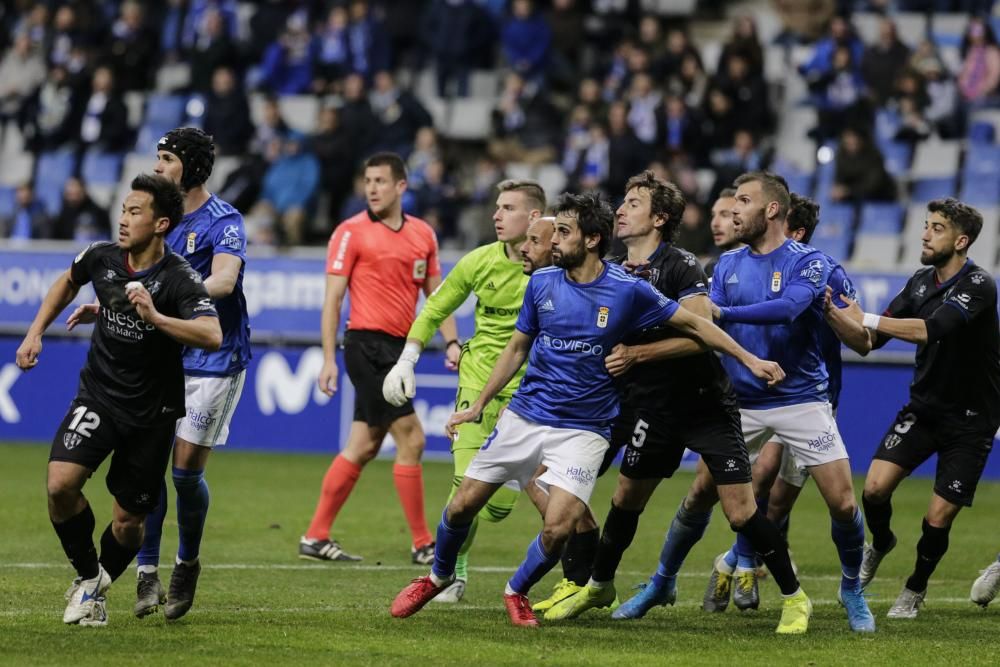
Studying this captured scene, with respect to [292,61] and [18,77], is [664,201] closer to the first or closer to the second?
[292,61]

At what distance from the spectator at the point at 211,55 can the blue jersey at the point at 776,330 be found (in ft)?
53.8

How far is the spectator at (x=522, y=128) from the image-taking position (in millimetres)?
22531

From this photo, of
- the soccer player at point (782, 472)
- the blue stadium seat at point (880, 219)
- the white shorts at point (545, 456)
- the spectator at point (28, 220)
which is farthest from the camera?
the spectator at point (28, 220)

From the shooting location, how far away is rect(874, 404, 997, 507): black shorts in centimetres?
964

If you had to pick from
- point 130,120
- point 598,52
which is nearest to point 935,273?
point 598,52

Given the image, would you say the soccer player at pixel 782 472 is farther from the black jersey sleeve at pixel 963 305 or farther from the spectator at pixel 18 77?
the spectator at pixel 18 77

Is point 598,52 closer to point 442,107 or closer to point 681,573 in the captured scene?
point 442,107

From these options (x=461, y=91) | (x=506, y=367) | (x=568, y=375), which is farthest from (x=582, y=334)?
(x=461, y=91)

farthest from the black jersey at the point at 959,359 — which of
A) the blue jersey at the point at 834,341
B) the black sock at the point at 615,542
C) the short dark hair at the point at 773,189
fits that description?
the black sock at the point at 615,542

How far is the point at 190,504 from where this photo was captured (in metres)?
8.81

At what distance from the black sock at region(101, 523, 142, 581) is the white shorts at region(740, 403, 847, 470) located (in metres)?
3.45

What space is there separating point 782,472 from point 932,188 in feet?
39.4

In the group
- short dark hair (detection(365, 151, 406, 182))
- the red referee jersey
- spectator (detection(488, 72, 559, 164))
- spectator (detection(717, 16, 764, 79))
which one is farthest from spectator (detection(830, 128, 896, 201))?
short dark hair (detection(365, 151, 406, 182))

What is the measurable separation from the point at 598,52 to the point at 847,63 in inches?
165
